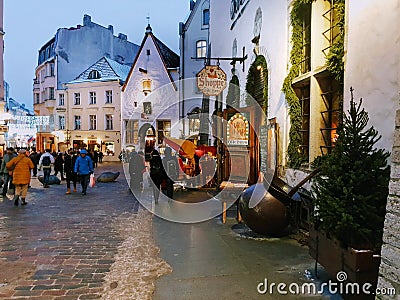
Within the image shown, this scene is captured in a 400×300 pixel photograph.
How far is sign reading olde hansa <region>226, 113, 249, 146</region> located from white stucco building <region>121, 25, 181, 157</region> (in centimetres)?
2149

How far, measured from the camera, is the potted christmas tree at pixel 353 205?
12.6ft

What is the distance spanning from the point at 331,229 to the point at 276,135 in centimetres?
540

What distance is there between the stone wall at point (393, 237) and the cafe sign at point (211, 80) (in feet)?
30.3

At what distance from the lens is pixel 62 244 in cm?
655

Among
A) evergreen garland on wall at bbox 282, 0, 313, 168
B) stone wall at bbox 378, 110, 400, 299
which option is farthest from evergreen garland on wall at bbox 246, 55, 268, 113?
stone wall at bbox 378, 110, 400, 299

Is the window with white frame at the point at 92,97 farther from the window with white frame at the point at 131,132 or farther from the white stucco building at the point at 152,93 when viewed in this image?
the window with white frame at the point at 131,132

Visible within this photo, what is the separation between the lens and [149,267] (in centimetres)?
536

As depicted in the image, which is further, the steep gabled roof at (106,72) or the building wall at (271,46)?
the steep gabled roof at (106,72)

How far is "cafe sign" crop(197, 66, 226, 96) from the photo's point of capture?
1234 cm

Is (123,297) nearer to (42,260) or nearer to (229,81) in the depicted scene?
(42,260)

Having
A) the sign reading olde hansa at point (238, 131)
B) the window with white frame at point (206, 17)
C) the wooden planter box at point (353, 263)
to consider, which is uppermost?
the window with white frame at point (206, 17)

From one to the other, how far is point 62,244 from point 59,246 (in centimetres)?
13

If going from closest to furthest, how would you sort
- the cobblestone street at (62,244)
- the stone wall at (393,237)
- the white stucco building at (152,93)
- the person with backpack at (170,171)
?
the stone wall at (393,237), the cobblestone street at (62,244), the person with backpack at (170,171), the white stucco building at (152,93)

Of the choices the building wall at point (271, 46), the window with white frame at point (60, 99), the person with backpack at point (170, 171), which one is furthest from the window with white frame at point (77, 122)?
the building wall at point (271, 46)
